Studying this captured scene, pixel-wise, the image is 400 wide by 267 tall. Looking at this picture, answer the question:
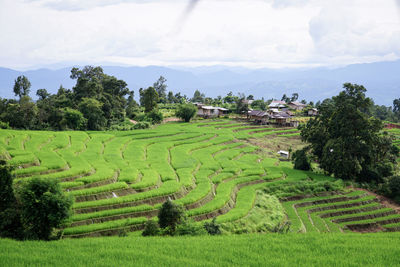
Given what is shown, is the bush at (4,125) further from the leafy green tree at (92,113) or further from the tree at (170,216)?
the tree at (170,216)

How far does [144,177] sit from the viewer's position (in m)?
29.7

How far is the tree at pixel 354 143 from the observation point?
3650 cm

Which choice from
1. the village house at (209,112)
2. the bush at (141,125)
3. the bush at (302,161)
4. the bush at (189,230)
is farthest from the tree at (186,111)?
the bush at (189,230)

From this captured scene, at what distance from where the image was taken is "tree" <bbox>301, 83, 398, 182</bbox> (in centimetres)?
3650

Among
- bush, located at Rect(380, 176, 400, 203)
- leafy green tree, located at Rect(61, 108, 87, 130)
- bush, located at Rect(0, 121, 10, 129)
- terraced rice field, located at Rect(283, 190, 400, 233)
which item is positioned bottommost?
terraced rice field, located at Rect(283, 190, 400, 233)

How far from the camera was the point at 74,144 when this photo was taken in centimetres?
3956

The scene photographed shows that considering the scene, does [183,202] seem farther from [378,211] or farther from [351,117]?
[351,117]

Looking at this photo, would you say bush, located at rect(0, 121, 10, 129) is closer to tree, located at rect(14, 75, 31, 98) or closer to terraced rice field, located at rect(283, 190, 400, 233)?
tree, located at rect(14, 75, 31, 98)

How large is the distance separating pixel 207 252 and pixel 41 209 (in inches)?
374

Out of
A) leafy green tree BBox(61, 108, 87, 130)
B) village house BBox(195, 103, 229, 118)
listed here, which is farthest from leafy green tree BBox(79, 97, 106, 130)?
village house BBox(195, 103, 229, 118)

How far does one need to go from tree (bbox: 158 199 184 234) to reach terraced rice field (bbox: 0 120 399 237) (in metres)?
2.67

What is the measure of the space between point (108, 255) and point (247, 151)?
3630 centimetres

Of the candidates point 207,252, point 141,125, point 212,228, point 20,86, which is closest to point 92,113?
point 141,125

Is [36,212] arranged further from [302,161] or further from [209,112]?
[209,112]
